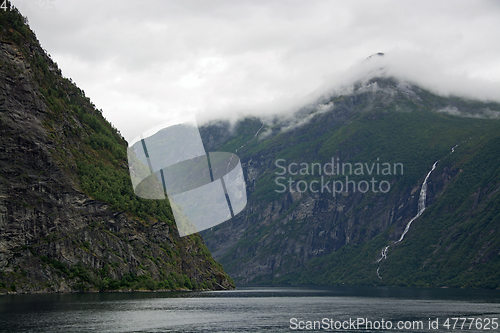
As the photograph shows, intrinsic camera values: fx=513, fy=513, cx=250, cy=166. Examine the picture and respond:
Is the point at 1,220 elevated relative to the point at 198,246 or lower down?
elevated

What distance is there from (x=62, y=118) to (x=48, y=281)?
57.7 metres

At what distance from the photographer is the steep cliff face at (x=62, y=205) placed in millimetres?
132875

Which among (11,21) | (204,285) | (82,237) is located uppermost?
(11,21)

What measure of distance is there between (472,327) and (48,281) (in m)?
101

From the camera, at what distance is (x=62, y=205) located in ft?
479

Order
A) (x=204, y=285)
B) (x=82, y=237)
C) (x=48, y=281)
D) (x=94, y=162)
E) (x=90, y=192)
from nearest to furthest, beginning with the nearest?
(x=48, y=281) → (x=82, y=237) → (x=90, y=192) → (x=94, y=162) → (x=204, y=285)

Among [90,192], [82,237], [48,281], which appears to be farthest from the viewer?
[90,192]

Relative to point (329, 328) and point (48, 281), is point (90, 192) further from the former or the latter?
point (329, 328)

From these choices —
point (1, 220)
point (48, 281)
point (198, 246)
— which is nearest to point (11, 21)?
point (1, 220)

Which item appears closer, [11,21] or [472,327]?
[472,327]

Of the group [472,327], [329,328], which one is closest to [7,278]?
[329,328]

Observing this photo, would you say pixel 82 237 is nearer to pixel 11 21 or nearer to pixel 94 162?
pixel 94 162

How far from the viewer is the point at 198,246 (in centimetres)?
19925

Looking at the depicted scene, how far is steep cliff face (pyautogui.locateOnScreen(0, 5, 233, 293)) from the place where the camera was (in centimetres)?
13288
